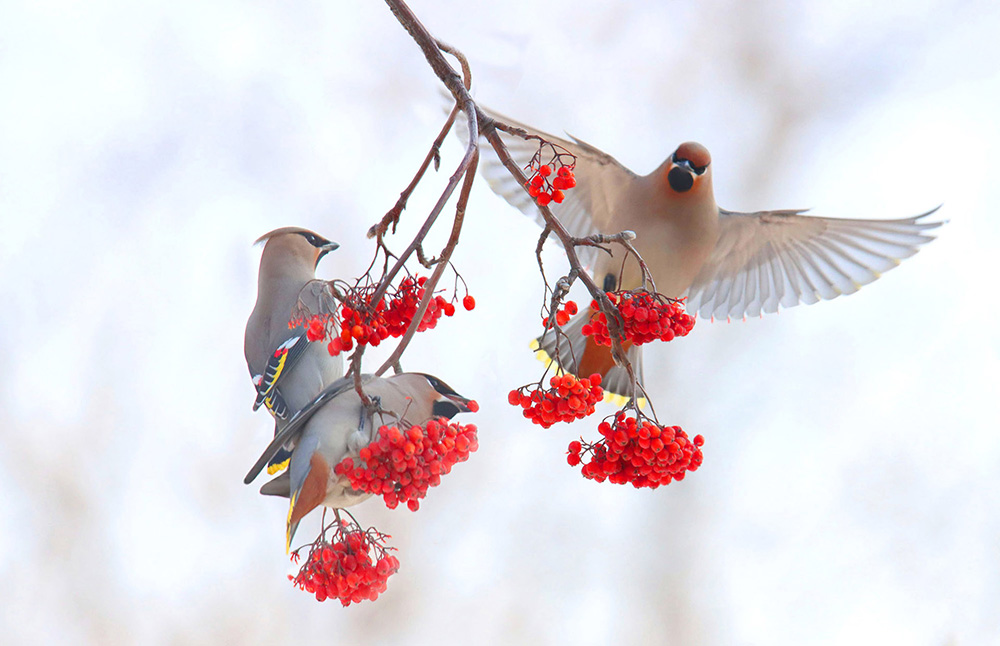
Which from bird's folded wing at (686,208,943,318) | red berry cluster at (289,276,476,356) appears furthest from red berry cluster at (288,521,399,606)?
bird's folded wing at (686,208,943,318)

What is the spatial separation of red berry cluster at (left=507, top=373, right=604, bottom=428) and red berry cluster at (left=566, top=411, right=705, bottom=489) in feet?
0.09

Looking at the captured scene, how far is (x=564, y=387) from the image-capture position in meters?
0.81

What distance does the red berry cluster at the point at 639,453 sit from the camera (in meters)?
0.82

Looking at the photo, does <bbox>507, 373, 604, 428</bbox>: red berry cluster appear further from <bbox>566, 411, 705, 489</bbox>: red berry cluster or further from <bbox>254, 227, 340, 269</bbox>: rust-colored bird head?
<bbox>254, 227, 340, 269</bbox>: rust-colored bird head

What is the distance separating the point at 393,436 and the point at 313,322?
13 centimetres

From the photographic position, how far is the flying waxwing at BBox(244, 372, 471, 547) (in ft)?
2.55

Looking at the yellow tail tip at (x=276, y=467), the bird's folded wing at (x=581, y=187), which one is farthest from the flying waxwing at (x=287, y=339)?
the bird's folded wing at (x=581, y=187)

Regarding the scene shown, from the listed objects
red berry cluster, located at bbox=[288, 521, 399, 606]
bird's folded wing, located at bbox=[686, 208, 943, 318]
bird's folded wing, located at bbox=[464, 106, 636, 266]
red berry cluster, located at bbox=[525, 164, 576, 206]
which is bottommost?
red berry cluster, located at bbox=[288, 521, 399, 606]

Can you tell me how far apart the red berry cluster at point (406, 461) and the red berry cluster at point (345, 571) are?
0.06 metres

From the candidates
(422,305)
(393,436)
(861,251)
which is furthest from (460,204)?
(861,251)

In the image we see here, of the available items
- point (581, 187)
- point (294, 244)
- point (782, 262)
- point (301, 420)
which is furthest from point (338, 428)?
point (782, 262)

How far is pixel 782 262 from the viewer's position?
146cm

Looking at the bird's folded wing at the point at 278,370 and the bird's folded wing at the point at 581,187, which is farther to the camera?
the bird's folded wing at the point at 581,187

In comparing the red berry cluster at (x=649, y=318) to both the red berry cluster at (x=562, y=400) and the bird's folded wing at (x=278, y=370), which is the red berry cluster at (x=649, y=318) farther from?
the bird's folded wing at (x=278, y=370)
